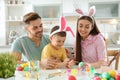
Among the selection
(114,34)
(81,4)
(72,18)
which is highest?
(81,4)

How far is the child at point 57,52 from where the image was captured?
188 centimetres

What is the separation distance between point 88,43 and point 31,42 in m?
0.53

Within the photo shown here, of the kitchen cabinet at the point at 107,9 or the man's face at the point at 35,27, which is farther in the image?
the kitchen cabinet at the point at 107,9

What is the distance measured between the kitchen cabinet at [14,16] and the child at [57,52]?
284 cm

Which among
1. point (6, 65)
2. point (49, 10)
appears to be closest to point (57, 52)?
point (6, 65)

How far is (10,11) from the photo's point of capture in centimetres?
489

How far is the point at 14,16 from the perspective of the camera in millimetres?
4863

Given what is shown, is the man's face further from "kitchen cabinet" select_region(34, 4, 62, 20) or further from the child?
"kitchen cabinet" select_region(34, 4, 62, 20)

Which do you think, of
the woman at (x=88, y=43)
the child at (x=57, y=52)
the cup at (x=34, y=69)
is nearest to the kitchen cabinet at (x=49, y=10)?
the woman at (x=88, y=43)

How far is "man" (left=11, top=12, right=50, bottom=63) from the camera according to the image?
2047mm

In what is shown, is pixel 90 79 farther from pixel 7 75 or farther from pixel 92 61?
pixel 92 61

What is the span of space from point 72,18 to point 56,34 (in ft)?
8.69

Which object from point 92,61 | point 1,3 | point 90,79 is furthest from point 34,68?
point 1,3

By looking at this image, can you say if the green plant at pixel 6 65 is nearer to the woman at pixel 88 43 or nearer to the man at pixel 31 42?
the man at pixel 31 42
